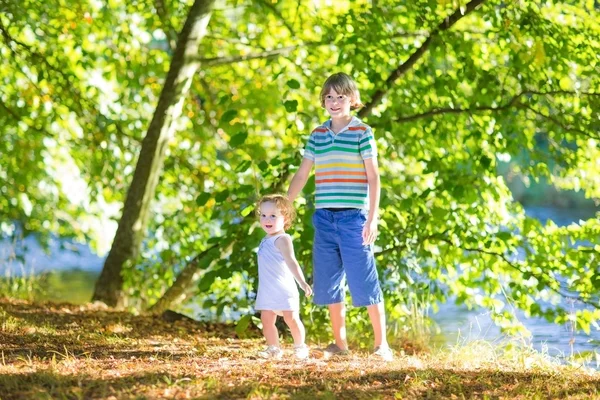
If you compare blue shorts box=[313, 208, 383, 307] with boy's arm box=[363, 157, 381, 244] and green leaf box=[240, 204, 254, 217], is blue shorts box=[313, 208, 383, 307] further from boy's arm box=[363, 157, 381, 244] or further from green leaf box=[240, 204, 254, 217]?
green leaf box=[240, 204, 254, 217]

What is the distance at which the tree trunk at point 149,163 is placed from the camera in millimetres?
7844

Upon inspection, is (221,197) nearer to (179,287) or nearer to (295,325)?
(295,325)

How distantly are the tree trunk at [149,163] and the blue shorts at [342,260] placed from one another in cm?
336

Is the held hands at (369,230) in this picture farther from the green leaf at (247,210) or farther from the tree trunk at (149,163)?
the tree trunk at (149,163)

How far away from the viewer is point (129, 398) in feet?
11.7

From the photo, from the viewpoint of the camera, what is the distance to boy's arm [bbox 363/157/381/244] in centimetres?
461

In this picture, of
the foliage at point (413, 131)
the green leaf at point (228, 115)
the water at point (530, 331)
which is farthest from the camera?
the water at point (530, 331)

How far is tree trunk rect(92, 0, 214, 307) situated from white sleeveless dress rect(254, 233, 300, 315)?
336 cm

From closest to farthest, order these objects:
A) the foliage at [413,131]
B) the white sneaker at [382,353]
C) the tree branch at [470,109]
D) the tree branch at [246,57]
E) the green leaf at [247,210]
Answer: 1. the white sneaker at [382,353]
2. the green leaf at [247,210]
3. the foliage at [413,131]
4. the tree branch at [470,109]
5. the tree branch at [246,57]

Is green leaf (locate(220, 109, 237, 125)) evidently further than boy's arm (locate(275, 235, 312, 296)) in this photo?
Yes

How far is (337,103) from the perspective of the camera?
475 cm

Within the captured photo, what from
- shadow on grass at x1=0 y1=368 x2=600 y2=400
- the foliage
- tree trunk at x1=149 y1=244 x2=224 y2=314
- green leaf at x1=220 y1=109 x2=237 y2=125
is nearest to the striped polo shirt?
shadow on grass at x1=0 y1=368 x2=600 y2=400

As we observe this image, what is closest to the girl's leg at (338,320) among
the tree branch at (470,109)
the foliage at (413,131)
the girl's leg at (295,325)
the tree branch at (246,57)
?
the girl's leg at (295,325)

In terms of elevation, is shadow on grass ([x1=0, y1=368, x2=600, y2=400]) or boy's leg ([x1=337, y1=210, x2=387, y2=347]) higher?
boy's leg ([x1=337, y1=210, x2=387, y2=347])
